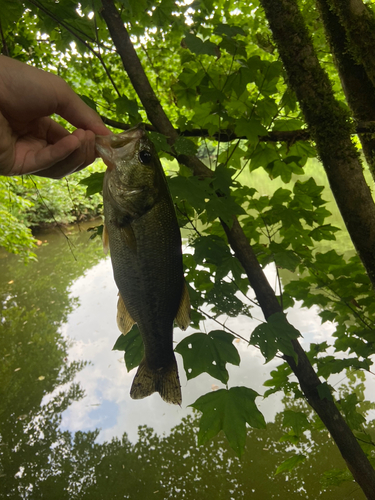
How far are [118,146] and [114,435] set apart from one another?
443cm

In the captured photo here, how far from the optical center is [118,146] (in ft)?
5.00

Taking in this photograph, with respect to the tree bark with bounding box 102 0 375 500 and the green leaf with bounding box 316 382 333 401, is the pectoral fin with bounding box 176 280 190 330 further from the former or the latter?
the green leaf with bounding box 316 382 333 401

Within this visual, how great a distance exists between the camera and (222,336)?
1921 mm

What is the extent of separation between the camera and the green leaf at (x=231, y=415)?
1775 millimetres

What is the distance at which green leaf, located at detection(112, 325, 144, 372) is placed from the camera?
2076mm

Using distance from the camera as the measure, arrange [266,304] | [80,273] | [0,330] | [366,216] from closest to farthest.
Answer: [366,216], [266,304], [0,330], [80,273]

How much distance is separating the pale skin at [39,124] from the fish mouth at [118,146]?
0.20 feet

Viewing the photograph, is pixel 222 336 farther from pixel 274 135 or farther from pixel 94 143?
pixel 274 135

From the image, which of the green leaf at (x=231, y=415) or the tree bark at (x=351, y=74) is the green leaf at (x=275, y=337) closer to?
the green leaf at (x=231, y=415)

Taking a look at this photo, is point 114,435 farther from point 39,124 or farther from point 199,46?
point 199,46

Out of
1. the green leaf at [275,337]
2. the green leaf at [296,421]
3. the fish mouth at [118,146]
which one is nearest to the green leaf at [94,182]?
the fish mouth at [118,146]

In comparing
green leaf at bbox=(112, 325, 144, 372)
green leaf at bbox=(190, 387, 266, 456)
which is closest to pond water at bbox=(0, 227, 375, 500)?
green leaf at bbox=(112, 325, 144, 372)

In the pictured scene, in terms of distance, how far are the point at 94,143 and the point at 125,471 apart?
4.23m

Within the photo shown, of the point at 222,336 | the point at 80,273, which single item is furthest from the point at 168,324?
the point at 80,273
